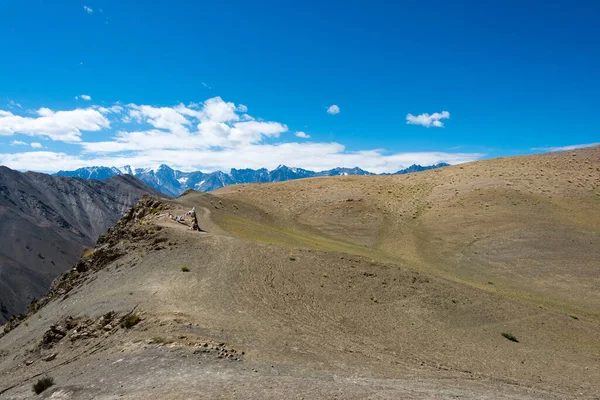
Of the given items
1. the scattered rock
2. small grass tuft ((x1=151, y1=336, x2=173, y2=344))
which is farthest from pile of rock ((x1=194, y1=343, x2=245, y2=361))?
the scattered rock

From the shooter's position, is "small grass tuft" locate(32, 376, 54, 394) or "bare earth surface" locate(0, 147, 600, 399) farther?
"small grass tuft" locate(32, 376, 54, 394)

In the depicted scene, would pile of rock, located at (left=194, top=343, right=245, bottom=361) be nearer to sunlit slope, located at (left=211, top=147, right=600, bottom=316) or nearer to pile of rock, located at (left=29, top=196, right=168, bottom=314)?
pile of rock, located at (left=29, top=196, right=168, bottom=314)

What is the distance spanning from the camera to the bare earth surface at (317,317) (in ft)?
47.7

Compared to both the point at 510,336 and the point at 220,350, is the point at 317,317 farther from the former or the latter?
the point at 510,336

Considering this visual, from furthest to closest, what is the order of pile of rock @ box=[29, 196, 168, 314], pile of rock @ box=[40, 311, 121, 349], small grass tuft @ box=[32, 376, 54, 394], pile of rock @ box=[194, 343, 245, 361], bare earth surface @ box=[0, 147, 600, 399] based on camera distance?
pile of rock @ box=[29, 196, 168, 314]
pile of rock @ box=[40, 311, 121, 349]
pile of rock @ box=[194, 343, 245, 361]
small grass tuft @ box=[32, 376, 54, 394]
bare earth surface @ box=[0, 147, 600, 399]

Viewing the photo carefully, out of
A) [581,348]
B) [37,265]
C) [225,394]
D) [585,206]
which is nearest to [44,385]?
[225,394]

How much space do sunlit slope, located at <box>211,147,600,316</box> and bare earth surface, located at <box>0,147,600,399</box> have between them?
38 cm

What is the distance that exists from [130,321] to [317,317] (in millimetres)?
9886

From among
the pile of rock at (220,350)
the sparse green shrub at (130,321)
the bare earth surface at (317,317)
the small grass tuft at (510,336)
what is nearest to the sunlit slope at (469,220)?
the bare earth surface at (317,317)

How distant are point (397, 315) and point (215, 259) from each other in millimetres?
13489

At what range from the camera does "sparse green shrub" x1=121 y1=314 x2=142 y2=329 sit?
61.9ft

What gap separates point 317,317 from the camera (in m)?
22.2

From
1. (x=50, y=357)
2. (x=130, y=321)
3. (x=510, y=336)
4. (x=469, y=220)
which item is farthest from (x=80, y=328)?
(x=469, y=220)

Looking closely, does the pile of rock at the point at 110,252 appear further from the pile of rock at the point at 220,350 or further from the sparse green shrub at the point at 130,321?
the pile of rock at the point at 220,350
